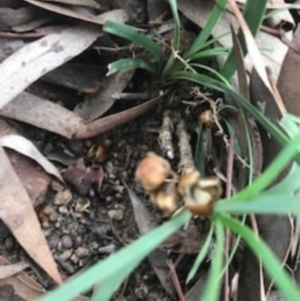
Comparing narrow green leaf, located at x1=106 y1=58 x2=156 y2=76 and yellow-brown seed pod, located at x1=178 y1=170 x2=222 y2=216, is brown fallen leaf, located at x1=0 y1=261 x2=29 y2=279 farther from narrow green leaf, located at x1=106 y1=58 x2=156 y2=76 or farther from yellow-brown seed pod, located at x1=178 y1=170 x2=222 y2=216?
yellow-brown seed pod, located at x1=178 y1=170 x2=222 y2=216

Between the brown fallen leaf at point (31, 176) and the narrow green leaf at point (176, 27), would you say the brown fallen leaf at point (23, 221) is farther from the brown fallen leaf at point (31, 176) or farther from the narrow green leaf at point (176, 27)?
the narrow green leaf at point (176, 27)

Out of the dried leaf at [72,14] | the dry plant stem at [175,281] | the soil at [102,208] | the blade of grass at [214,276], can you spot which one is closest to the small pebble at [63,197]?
the soil at [102,208]

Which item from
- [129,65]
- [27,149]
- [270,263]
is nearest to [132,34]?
[129,65]

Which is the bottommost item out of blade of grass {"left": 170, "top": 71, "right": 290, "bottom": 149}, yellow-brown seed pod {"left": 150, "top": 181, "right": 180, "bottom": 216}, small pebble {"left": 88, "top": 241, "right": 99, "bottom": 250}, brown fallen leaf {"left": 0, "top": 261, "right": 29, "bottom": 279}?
brown fallen leaf {"left": 0, "top": 261, "right": 29, "bottom": 279}

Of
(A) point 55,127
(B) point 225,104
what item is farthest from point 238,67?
(A) point 55,127

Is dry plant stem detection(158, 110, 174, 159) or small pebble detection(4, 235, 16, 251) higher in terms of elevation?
dry plant stem detection(158, 110, 174, 159)

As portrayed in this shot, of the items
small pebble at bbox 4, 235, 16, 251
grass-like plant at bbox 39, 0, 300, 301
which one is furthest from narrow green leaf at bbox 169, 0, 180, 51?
small pebble at bbox 4, 235, 16, 251
